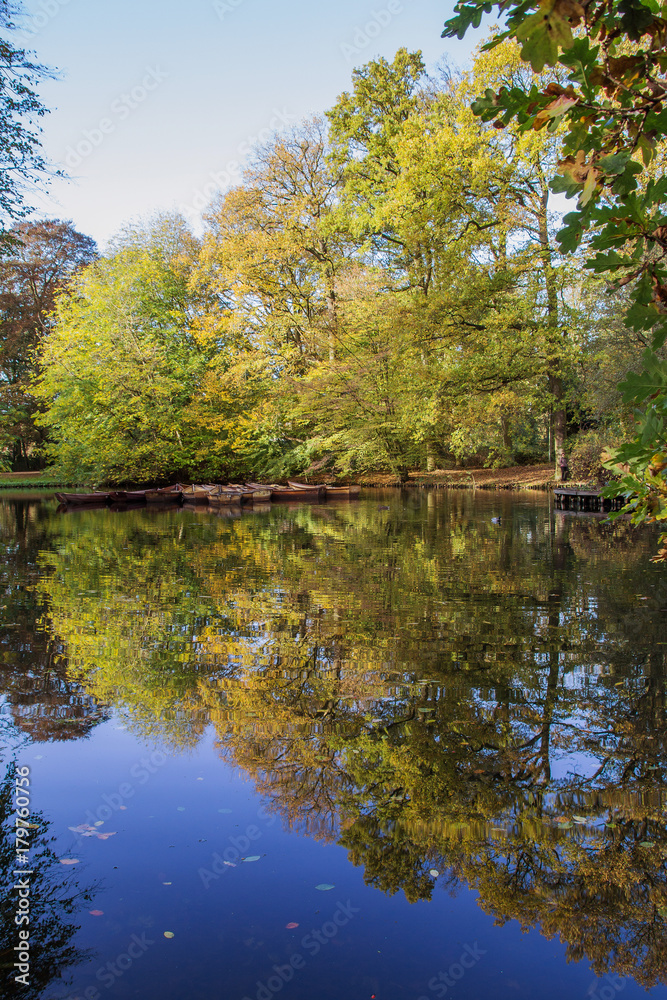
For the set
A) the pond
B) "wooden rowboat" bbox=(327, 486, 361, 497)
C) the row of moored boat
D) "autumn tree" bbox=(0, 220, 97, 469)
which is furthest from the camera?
"autumn tree" bbox=(0, 220, 97, 469)

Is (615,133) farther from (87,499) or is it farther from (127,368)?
(127,368)

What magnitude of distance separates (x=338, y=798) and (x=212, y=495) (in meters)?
24.9

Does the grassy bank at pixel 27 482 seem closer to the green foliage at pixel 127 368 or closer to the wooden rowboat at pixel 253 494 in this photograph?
the green foliage at pixel 127 368

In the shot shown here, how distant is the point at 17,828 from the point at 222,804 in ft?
3.51

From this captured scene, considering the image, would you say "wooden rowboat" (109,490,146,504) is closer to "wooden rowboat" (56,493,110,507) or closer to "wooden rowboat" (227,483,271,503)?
"wooden rowboat" (56,493,110,507)

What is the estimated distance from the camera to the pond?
2666mm

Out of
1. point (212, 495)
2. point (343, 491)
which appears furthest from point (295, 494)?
Result: point (212, 495)

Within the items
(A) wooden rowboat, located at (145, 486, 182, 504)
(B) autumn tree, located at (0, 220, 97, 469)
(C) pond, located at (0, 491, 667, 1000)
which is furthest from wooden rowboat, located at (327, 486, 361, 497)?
(B) autumn tree, located at (0, 220, 97, 469)

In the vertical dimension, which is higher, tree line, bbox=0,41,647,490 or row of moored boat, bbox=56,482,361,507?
tree line, bbox=0,41,647,490

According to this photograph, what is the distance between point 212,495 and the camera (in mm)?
28016

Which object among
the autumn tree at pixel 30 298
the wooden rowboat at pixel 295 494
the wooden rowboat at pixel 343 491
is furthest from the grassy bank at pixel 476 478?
the autumn tree at pixel 30 298

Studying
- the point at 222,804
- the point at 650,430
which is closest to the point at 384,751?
the point at 222,804

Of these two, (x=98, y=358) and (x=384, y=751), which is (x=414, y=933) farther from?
(x=98, y=358)

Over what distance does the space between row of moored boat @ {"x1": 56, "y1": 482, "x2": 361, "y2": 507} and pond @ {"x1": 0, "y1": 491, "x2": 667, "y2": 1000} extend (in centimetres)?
1957
